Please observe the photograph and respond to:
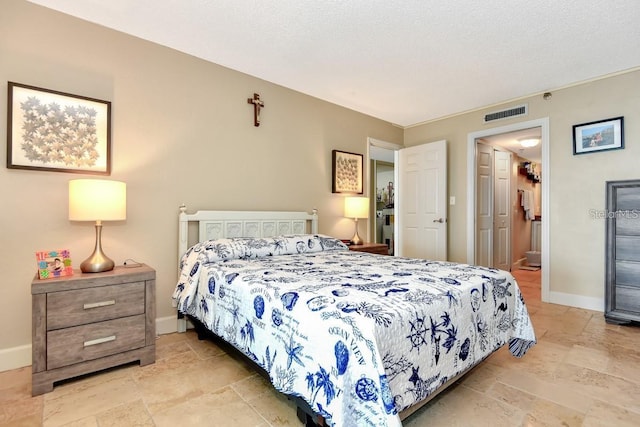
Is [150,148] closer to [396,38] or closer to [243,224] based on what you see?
[243,224]

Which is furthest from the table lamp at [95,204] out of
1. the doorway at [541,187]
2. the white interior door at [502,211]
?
the white interior door at [502,211]

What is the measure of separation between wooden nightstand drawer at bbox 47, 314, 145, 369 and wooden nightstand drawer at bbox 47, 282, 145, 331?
0.04m

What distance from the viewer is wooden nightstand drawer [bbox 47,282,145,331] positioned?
1.85m

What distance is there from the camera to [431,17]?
2.32m

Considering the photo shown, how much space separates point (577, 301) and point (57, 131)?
5.10m

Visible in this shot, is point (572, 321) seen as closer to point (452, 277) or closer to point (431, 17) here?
point (452, 277)

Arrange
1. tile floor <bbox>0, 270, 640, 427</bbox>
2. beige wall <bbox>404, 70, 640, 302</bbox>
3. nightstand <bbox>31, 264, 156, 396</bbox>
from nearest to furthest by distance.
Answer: tile floor <bbox>0, 270, 640, 427</bbox> < nightstand <bbox>31, 264, 156, 396</bbox> < beige wall <bbox>404, 70, 640, 302</bbox>

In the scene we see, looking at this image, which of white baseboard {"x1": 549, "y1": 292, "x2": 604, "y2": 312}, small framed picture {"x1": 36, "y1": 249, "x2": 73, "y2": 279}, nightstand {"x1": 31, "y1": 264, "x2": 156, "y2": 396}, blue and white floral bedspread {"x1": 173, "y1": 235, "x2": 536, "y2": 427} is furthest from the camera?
white baseboard {"x1": 549, "y1": 292, "x2": 604, "y2": 312}

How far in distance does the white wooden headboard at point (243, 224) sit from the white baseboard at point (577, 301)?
2847mm

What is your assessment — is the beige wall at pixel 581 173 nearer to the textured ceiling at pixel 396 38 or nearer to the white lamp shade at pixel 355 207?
the textured ceiling at pixel 396 38

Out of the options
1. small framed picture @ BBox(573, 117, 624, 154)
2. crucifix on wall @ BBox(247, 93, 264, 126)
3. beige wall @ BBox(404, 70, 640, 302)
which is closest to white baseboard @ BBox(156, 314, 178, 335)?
crucifix on wall @ BBox(247, 93, 264, 126)

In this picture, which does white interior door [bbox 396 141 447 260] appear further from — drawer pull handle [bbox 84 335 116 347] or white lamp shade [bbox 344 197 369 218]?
drawer pull handle [bbox 84 335 116 347]

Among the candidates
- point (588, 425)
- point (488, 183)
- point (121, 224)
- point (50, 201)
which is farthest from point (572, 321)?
point (50, 201)

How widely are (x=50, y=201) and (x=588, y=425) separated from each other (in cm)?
346
